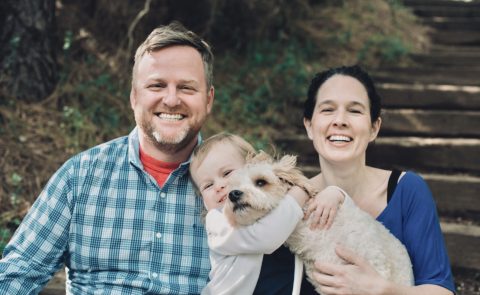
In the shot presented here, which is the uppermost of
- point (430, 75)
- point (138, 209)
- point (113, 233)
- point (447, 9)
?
point (447, 9)

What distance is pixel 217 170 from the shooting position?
248cm

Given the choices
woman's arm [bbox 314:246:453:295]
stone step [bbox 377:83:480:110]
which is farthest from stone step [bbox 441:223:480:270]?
stone step [bbox 377:83:480:110]

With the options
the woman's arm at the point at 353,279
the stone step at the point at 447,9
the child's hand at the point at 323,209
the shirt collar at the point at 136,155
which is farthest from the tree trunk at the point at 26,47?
the stone step at the point at 447,9

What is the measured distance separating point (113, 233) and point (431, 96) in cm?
365

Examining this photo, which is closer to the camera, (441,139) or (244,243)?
(244,243)

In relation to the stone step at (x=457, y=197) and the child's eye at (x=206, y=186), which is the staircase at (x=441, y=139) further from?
the child's eye at (x=206, y=186)

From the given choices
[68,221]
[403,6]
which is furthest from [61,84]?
[403,6]

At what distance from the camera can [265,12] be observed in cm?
588

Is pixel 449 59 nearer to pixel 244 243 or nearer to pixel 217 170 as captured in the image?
pixel 217 170

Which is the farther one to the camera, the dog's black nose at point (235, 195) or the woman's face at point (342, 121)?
the woman's face at point (342, 121)

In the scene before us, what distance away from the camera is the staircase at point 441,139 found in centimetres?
386

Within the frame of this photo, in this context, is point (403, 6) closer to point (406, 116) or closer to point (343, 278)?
point (406, 116)

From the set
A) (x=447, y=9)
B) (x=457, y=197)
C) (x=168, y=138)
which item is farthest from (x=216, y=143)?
(x=447, y=9)

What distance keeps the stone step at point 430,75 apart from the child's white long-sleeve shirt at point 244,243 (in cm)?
372
